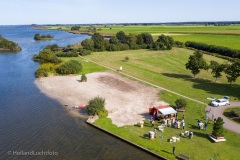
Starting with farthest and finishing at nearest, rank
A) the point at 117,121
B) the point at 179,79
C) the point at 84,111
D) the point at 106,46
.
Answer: the point at 106,46, the point at 179,79, the point at 84,111, the point at 117,121

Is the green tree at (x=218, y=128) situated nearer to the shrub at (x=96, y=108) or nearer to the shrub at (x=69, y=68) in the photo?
the shrub at (x=96, y=108)

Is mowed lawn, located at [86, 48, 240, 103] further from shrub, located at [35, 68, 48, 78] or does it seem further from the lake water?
the lake water

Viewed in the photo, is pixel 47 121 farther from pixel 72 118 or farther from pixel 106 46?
pixel 106 46

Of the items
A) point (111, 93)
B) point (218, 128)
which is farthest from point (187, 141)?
point (111, 93)

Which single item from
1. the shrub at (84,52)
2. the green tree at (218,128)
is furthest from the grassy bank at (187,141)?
the shrub at (84,52)

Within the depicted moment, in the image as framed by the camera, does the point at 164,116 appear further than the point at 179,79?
No

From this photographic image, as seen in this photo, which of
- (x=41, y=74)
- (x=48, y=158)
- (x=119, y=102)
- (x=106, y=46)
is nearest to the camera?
(x=48, y=158)

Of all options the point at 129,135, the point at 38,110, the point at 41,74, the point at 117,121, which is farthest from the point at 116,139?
the point at 41,74

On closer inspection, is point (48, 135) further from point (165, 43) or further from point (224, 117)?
point (165, 43)
